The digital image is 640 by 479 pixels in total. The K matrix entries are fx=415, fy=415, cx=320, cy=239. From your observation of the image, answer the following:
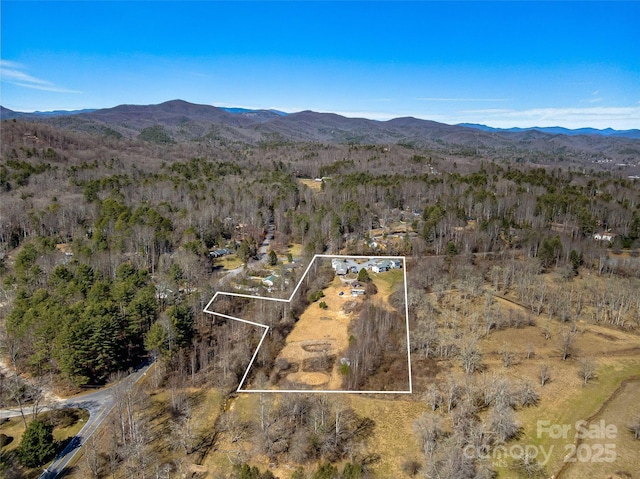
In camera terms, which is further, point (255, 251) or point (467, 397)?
point (255, 251)

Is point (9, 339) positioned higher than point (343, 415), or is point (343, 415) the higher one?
point (9, 339)

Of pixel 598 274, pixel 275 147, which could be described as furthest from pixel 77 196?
pixel 275 147

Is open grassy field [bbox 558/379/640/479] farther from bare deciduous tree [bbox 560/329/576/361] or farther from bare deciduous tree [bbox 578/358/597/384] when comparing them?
bare deciduous tree [bbox 560/329/576/361]

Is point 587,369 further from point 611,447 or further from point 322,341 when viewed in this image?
point 322,341

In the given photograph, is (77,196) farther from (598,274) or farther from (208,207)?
(598,274)

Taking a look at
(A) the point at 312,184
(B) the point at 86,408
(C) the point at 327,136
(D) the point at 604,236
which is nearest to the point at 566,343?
(B) the point at 86,408

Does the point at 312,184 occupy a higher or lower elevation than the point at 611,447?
higher
